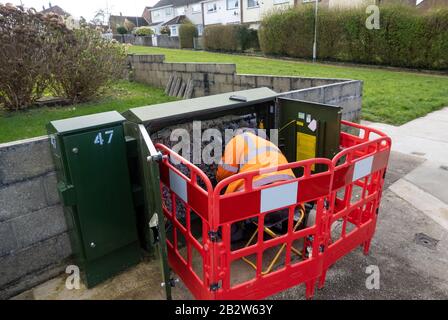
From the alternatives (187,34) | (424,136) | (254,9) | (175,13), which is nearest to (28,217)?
(424,136)

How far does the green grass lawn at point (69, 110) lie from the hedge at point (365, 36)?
11012 mm

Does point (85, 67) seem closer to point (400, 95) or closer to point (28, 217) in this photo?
point (28, 217)

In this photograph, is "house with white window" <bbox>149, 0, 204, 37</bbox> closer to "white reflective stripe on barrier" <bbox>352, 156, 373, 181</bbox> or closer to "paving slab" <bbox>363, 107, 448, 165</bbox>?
"paving slab" <bbox>363, 107, 448, 165</bbox>

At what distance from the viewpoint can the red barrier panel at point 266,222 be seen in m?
2.32

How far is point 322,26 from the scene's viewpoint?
18.4 metres

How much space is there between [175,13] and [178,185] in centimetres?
5308

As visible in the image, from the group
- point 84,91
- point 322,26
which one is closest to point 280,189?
point 84,91

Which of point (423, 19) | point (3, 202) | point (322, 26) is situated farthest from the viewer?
point (322, 26)

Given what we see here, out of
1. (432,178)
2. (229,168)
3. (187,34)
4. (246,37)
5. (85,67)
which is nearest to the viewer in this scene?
(229,168)

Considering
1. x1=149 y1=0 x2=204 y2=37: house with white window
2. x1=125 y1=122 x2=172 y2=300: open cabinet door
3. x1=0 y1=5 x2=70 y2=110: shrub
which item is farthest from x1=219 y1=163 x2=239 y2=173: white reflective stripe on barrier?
x1=149 y1=0 x2=204 y2=37: house with white window

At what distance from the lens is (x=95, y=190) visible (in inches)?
113

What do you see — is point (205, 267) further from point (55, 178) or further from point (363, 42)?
point (363, 42)

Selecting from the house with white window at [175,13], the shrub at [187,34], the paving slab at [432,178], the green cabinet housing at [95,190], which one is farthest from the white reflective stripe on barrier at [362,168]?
the house with white window at [175,13]
